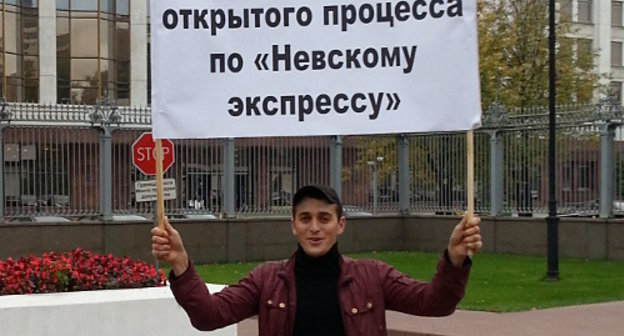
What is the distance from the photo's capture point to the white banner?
4.65 meters

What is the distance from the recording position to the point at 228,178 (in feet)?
77.4

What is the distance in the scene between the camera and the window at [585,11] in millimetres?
65062

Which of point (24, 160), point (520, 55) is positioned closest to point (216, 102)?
point (24, 160)

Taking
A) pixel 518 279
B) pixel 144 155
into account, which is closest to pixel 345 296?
pixel 518 279

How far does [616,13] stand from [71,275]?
63217mm

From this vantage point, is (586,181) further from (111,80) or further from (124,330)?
(111,80)

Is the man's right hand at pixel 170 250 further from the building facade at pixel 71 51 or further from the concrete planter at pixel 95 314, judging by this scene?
the building facade at pixel 71 51

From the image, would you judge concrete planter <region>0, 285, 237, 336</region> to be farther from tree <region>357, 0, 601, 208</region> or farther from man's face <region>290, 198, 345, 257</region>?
tree <region>357, 0, 601, 208</region>

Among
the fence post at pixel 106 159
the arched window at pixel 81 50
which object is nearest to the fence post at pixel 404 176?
the fence post at pixel 106 159

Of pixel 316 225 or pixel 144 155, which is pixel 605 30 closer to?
pixel 144 155

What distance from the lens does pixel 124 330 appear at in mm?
9008

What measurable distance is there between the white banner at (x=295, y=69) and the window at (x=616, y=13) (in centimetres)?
6598

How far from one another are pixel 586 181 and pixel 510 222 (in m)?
2.21

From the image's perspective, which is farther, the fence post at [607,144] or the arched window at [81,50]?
the arched window at [81,50]
